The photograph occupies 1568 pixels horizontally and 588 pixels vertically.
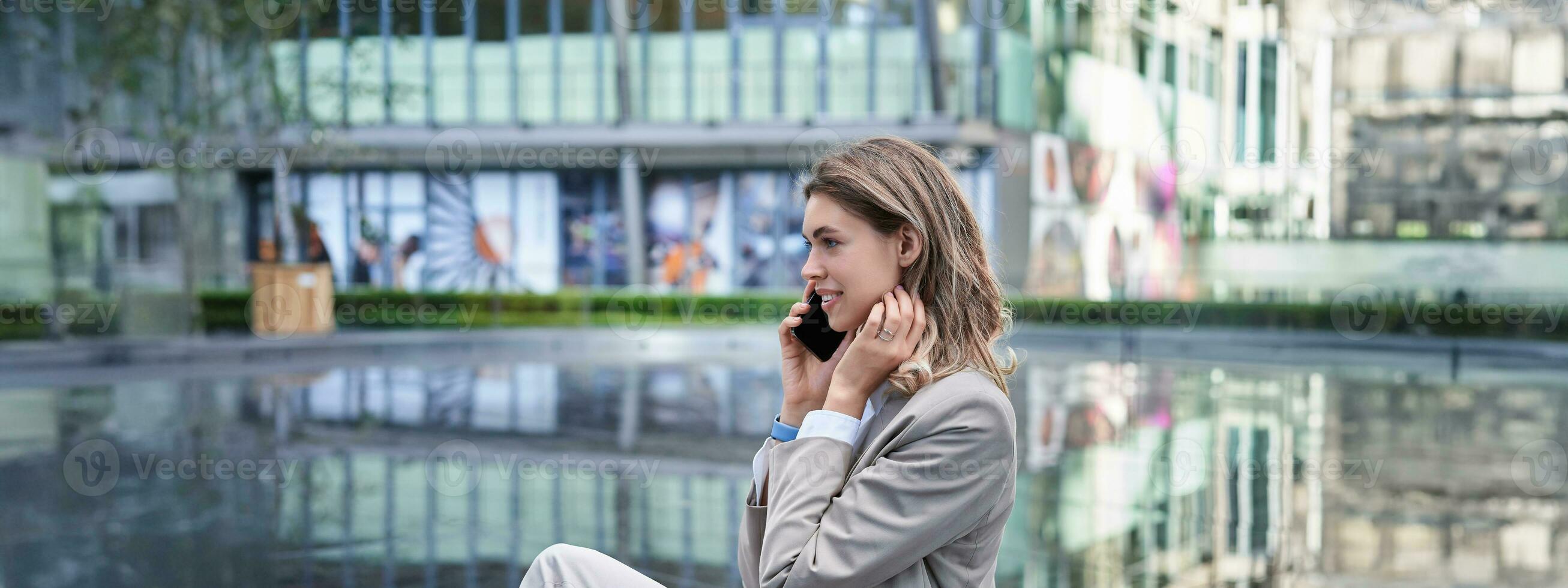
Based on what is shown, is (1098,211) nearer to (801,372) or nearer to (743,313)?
(743,313)

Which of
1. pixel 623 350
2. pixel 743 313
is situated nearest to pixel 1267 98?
pixel 743 313

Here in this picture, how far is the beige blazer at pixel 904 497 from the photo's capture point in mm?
1894

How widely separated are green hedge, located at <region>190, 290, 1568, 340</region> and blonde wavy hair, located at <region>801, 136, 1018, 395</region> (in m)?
18.0

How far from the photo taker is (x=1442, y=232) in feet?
74.1

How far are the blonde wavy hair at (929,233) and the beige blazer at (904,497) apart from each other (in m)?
0.06

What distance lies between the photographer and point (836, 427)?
2014 mm

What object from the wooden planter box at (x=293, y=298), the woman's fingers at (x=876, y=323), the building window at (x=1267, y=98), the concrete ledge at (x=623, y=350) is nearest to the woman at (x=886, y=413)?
the woman's fingers at (x=876, y=323)

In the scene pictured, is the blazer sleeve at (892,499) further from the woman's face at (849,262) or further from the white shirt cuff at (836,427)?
the woman's face at (849,262)

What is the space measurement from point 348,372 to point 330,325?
5.93 m

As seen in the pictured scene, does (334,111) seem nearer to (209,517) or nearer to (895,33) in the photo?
(895,33)

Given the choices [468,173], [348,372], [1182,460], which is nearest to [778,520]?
[1182,460]

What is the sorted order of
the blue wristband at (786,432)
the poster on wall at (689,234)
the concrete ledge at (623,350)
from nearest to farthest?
the blue wristband at (786,432) < the concrete ledge at (623,350) < the poster on wall at (689,234)

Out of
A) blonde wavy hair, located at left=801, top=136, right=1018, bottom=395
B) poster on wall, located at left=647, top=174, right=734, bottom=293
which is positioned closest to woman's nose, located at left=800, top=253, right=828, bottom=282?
blonde wavy hair, located at left=801, top=136, right=1018, bottom=395

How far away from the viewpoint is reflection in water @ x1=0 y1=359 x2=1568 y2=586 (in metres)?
5.63
